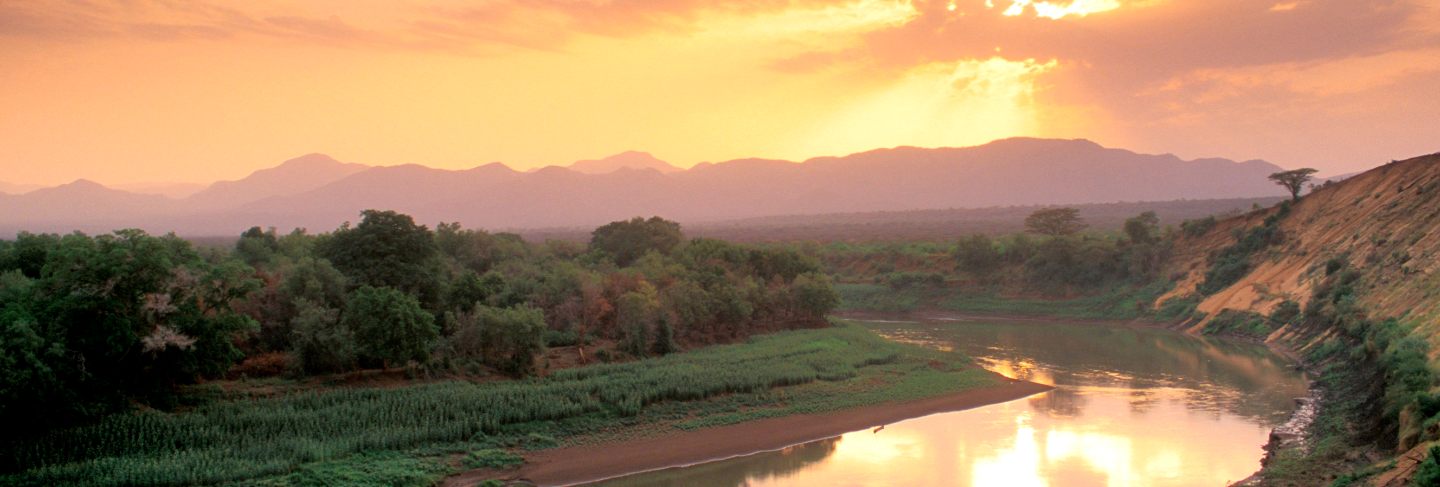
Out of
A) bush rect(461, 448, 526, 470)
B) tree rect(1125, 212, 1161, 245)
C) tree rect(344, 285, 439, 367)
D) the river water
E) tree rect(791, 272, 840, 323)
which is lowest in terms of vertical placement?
the river water

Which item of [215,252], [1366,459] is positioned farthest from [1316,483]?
[215,252]

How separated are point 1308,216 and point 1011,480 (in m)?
41.9

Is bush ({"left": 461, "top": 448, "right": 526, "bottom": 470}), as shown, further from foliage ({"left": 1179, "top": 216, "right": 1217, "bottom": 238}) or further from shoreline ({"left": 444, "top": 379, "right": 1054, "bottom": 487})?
foliage ({"left": 1179, "top": 216, "right": 1217, "bottom": 238})

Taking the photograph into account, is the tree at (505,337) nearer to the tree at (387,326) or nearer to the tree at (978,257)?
the tree at (387,326)

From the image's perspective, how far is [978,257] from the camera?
6925 cm

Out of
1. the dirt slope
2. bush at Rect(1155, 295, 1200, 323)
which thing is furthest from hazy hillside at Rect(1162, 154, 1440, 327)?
bush at Rect(1155, 295, 1200, 323)

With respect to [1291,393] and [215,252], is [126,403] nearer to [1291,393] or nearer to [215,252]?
[215,252]

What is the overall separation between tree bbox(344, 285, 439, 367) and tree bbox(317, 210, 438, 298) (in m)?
4.01

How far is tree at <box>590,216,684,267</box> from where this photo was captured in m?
59.2

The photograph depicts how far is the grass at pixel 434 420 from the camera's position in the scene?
19875 millimetres

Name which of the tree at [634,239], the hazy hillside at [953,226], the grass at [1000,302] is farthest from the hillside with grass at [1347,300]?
the hazy hillside at [953,226]

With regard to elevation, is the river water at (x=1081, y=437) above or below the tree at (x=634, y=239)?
below

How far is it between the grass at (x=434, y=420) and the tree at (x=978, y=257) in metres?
33.4

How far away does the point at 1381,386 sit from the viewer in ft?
82.5
